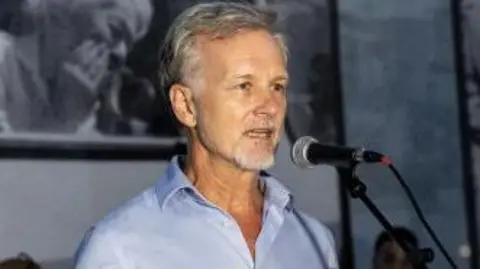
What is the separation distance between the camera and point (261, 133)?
1.71m

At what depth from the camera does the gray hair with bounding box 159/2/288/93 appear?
5.76 ft

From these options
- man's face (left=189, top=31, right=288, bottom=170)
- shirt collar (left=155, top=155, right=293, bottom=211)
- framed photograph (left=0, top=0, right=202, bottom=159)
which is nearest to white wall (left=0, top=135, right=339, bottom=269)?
framed photograph (left=0, top=0, right=202, bottom=159)

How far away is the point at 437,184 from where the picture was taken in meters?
3.06

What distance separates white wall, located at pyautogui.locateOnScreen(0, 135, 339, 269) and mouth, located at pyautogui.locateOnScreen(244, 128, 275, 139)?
83cm

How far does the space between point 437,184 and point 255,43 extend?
1.44 meters

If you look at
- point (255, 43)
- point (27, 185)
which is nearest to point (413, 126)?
point (27, 185)

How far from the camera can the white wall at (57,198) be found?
236 cm

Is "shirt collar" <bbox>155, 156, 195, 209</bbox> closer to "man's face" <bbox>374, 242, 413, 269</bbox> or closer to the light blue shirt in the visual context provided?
the light blue shirt

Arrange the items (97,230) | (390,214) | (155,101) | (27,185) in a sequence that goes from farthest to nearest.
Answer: (390,214), (155,101), (27,185), (97,230)

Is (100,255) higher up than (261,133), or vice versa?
(261,133)

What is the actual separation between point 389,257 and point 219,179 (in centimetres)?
122

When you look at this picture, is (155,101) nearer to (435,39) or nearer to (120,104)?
(120,104)

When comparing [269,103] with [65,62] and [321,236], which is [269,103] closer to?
[321,236]

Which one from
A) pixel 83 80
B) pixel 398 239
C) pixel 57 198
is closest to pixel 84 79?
pixel 83 80
